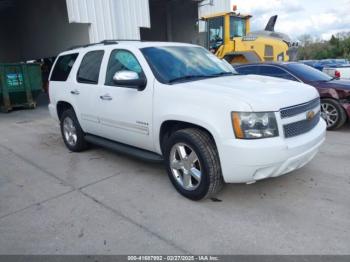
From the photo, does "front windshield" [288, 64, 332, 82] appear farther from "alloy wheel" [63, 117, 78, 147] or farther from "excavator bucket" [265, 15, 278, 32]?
"excavator bucket" [265, 15, 278, 32]

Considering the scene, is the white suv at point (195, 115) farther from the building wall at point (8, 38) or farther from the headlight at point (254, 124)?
the building wall at point (8, 38)

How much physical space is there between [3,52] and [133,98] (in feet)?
100

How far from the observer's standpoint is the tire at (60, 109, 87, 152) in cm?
560

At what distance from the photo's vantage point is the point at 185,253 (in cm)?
278

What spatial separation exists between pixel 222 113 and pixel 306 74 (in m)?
4.97

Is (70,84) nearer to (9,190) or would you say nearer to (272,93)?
(9,190)

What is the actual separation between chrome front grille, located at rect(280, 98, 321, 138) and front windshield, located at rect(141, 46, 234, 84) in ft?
4.14

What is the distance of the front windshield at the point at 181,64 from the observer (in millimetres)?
3982

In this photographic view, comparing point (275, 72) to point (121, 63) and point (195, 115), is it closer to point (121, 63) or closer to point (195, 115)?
point (121, 63)

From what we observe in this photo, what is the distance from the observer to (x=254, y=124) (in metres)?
3.12

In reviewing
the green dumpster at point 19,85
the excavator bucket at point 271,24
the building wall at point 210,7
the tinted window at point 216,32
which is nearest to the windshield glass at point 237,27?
the tinted window at point 216,32

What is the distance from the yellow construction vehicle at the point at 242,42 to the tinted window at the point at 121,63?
7424mm

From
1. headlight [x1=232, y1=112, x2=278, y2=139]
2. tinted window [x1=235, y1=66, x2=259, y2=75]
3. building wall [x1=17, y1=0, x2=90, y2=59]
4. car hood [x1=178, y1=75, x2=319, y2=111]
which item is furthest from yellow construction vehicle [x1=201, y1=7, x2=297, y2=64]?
headlight [x1=232, y1=112, x2=278, y2=139]

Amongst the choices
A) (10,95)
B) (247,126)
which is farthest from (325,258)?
(10,95)
